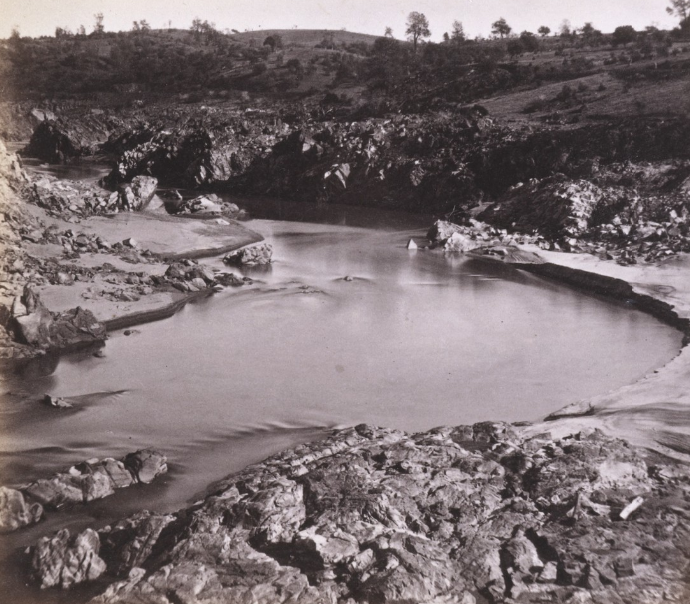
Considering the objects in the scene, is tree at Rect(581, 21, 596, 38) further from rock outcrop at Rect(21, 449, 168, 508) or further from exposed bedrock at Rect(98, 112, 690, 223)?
rock outcrop at Rect(21, 449, 168, 508)

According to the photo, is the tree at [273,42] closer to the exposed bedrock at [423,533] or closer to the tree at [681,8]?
the tree at [681,8]

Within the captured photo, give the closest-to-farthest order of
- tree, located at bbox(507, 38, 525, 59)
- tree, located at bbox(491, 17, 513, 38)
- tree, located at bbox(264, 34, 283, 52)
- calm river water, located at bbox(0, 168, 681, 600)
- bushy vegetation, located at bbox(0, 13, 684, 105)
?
calm river water, located at bbox(0, 168, 681, 600)
bushy vegetation, located at bbox(0, 13, 684, 105)
tree, located at bbox(507, 38, 525, 59)
tree, located at bbox(491, 17, 513, 38)
tree, located at bbox(264, 34, 283, 52)

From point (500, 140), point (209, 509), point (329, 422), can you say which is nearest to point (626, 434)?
point (329, 422)

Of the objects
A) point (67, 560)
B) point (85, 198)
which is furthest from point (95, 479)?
point (85, 198)

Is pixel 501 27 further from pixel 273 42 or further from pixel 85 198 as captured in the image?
pixel 85 198

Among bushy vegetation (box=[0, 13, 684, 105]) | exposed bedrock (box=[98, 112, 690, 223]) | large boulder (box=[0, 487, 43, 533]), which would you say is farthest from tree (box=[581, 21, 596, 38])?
large boulder (box=[0, 487, 43, 533])
